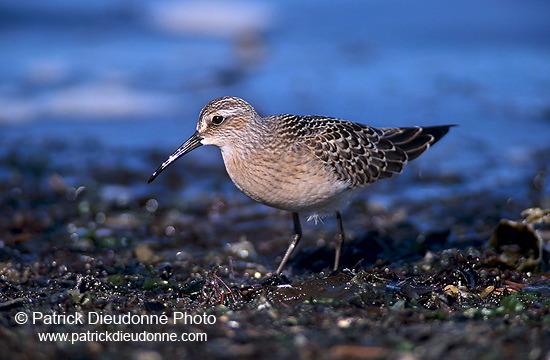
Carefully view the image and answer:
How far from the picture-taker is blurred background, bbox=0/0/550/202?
1088 cm

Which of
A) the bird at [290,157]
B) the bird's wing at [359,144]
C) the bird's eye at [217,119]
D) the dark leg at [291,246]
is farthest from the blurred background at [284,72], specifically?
the bird's eye at [217,119]

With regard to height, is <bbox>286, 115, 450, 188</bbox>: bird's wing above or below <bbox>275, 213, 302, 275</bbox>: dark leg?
above

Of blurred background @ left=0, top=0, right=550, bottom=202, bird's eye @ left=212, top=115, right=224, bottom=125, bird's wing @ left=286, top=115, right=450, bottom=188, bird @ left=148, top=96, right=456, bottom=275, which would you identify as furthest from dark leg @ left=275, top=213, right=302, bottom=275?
blurred background @ left=0, top=0, right=550, bottom=202

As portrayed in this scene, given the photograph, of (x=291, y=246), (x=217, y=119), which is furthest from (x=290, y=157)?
(x=291, y=246)

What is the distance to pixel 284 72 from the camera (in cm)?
1394

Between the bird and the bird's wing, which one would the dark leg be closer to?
the bird

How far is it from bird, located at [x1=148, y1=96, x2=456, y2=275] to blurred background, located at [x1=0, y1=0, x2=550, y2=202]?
285 cm

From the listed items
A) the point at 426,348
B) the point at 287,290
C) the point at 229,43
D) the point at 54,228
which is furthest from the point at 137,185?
the point at 229,43

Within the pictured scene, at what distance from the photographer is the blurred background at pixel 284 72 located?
1088 centimetres

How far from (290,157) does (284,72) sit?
26.3ft

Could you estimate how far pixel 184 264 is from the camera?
6590mm

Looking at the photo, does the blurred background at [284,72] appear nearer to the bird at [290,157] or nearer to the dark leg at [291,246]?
the bird at [290,157]

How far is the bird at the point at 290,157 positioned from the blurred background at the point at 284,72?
285 centimetres

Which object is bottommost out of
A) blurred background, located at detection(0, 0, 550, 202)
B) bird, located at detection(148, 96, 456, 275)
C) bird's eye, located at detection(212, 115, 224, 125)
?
bird, located at detection(148, 96, 456, 275)
